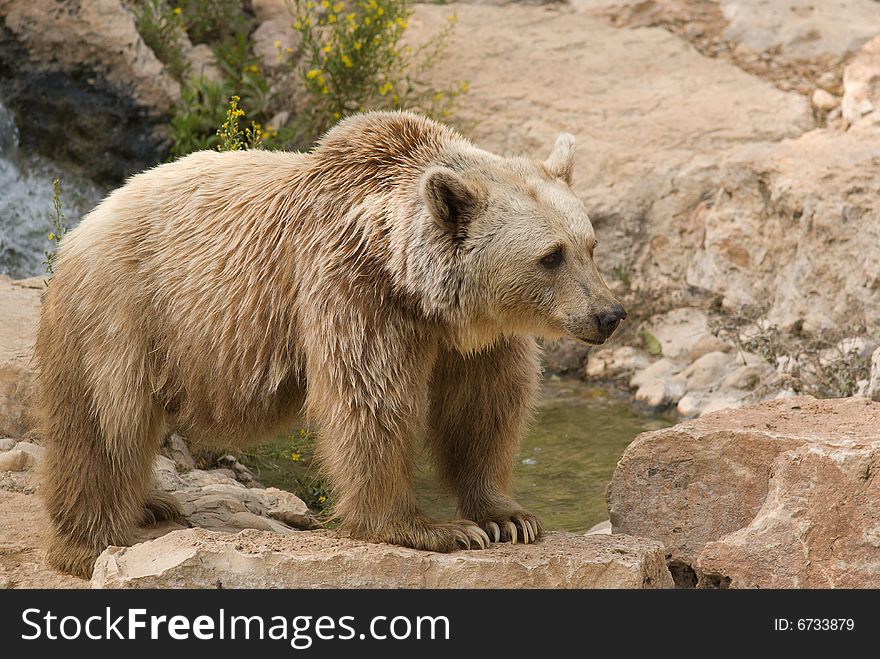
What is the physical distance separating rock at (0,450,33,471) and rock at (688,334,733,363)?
216 inches

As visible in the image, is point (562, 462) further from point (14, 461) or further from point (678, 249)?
point (14, 461)

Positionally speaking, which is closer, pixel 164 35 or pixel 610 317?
pixel 610 317

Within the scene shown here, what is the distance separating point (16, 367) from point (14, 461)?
56cm

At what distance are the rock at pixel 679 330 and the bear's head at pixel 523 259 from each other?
5306 mm

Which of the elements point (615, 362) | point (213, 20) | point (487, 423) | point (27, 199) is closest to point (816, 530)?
point (487, 423)

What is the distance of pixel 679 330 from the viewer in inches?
416

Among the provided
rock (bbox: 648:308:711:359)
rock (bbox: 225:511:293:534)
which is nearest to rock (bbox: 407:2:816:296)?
rock (bbox: 648:308:711:359)

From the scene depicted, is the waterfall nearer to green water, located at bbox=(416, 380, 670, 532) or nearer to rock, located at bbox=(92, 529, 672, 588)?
green water, located at bbox=(416, 380, 670, 532)

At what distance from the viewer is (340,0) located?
12.7m

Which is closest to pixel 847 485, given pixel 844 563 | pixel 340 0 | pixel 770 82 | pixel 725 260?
pixel 844 563

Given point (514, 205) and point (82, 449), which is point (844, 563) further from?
point (82, 449)

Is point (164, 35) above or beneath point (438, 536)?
above
